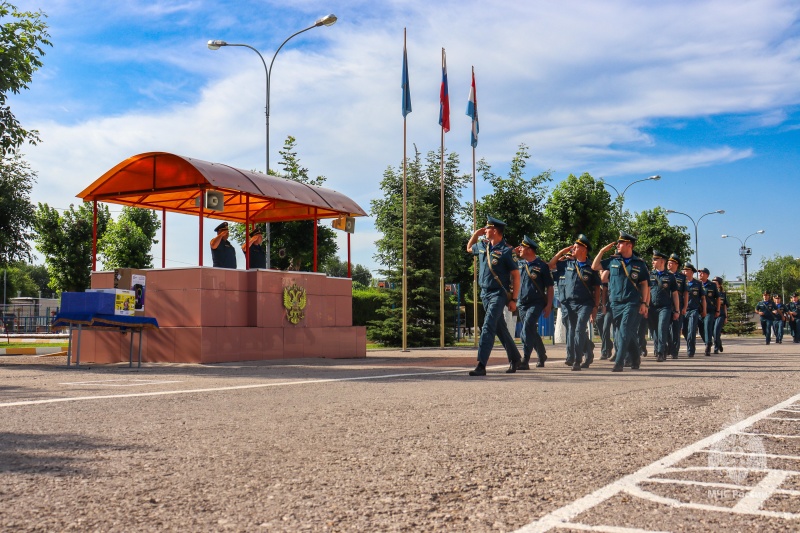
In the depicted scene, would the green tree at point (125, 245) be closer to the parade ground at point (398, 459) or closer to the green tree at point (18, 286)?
the parade ground at point (398, 459)

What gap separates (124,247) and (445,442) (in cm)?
5395

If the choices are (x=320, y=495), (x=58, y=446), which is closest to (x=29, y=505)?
(x=320, y=495)

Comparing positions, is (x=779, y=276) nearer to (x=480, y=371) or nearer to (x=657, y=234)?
(x=657, y=234)

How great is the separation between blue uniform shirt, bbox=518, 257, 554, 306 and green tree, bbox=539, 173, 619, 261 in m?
25.7

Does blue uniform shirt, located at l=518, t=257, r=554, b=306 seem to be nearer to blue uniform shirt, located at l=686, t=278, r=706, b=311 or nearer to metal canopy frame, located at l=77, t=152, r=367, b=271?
metal canopy frame, located at l=77, t=152, r=367, b=271

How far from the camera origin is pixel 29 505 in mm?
3721

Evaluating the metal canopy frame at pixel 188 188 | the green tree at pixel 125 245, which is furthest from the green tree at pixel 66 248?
the metal canopy frame at pixel 188 188

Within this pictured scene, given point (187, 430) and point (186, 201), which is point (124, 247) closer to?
point (186, 201)

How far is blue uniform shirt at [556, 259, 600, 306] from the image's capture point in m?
14.0

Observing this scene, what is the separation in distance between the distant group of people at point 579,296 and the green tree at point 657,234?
131 feet

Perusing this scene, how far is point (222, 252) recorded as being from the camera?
1642 centimetres

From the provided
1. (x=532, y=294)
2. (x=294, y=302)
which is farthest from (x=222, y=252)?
(x=532, y=294)

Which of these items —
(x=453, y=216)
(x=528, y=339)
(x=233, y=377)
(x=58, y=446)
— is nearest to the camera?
(x=58, y=446)

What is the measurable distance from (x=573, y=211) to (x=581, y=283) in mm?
25922
